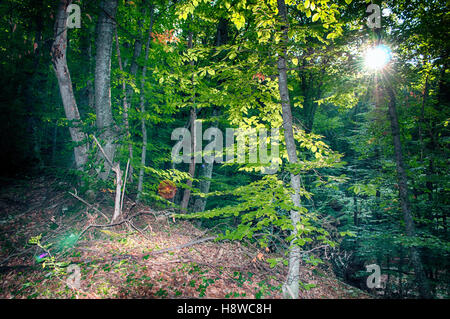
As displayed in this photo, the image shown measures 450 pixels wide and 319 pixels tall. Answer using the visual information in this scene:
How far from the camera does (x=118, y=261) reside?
4102mm

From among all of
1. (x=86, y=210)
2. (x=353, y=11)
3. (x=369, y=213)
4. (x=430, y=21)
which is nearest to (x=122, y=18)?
(x=86, y=210)

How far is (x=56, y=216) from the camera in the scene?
5406 mm

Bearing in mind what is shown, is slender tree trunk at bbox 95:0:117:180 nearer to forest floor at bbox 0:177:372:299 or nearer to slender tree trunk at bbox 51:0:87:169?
slender tree trunk at bbox 51:0:87:169

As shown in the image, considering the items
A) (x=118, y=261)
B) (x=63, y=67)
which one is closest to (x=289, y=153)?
(x=118, y=261)

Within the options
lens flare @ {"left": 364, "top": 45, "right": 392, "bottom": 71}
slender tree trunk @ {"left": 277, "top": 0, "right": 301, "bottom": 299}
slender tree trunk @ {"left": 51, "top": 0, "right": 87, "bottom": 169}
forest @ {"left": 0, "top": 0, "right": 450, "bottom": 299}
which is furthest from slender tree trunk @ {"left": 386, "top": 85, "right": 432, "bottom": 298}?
slender tree trunk @ {"left": 51, "top": 0, "right": 87, "bottom": 169}

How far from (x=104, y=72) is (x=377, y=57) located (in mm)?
9237

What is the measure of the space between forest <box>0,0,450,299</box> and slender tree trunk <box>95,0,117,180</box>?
4 centimetres

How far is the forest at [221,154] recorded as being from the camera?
12.1 feet

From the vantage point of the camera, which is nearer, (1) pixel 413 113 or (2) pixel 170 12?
(2) pixel 170 12

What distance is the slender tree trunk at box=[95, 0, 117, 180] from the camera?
20.3ft

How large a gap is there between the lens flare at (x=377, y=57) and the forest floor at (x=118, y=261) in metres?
6.83
